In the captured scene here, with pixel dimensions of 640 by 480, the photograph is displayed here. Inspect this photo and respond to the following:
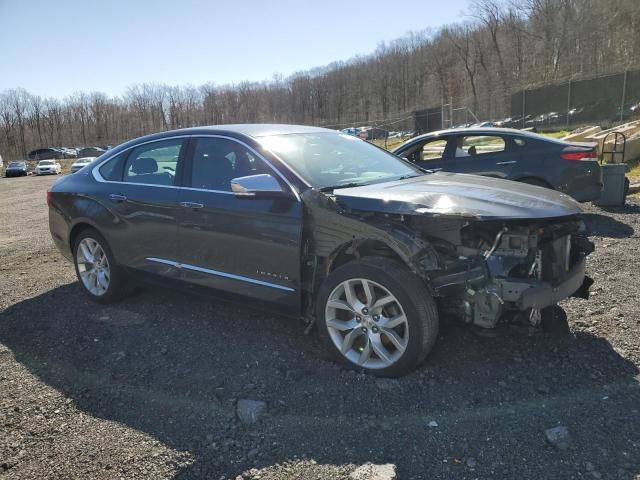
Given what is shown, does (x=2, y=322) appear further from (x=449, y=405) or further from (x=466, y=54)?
(x=466, y=54)

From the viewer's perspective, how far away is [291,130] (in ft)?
14.3

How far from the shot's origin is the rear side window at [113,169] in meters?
4.80

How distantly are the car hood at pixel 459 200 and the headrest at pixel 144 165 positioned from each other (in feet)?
6.53

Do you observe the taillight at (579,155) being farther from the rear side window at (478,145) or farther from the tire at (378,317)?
the tire at (378,317)

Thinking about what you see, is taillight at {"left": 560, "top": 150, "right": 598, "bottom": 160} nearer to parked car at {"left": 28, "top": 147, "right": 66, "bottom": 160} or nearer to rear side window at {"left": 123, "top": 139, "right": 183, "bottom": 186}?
rear side window at {"left": 123, "top": 139, "right": 183, "bottom": 186}

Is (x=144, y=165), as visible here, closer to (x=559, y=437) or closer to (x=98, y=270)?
(x=98, y=270)

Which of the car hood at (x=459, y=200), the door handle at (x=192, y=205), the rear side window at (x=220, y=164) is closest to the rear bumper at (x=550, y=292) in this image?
the car hood at (x=459, y=200)

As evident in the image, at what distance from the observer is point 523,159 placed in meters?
7.42

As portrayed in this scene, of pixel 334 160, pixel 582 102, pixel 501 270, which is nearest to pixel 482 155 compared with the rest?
pixel 334 160

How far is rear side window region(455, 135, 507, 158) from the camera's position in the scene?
25.2 ft

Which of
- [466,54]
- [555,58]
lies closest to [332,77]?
[466,54]

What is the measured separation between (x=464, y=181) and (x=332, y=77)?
11716 cm

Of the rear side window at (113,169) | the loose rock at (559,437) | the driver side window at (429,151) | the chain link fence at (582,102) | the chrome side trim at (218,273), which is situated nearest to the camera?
the loose rock at (559,437)

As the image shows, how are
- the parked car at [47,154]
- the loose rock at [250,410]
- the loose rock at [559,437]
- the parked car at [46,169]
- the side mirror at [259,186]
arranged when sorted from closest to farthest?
the loose rock at [559,437]
the loose rock at [250,410]
the side mirror at [259,186]
the parked car at [46,169]
the parked car at [47,154]
